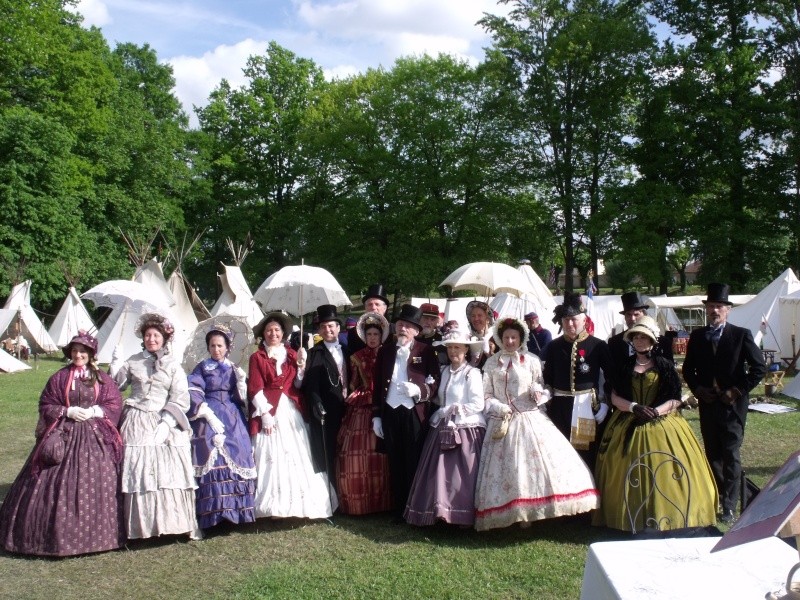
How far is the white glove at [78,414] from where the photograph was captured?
485 cm

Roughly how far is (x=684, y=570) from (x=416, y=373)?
129 inches

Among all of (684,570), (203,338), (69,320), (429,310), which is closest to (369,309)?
(429,310)

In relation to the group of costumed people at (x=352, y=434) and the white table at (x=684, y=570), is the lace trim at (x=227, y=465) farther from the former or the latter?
the white table at (x=684, y=570)

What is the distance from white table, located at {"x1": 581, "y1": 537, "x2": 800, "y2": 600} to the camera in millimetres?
2084

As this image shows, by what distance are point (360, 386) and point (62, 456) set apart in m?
2.09

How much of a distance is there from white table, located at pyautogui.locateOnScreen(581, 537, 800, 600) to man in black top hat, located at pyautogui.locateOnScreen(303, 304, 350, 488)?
3296mm

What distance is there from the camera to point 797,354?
1378cm

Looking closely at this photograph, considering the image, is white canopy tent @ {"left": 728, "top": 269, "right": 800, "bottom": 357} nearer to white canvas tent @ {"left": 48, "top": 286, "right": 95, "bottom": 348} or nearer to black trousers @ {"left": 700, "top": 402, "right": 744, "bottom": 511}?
black trousers @ {"left": 700, "top": 402, "right": 744, "bottom": 511}

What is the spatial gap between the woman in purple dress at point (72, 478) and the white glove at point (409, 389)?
1.96 metres

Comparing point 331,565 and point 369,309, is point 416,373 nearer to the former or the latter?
point 369,309

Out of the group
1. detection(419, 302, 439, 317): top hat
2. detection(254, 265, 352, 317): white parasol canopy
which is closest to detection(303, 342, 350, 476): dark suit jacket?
detection(419, 302, 439, 317): top hat

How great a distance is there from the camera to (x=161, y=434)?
496 cm

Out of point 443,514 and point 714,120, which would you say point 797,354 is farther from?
point 443,514

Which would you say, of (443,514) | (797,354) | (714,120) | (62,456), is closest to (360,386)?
(443,514)
